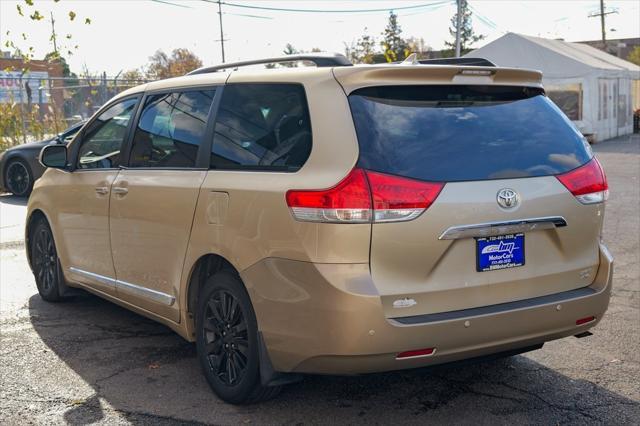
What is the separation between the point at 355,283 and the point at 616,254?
5.85 meters

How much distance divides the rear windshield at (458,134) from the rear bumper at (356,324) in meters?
0.59

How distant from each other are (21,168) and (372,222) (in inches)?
507

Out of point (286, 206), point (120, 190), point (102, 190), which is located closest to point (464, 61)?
point (286, 206)

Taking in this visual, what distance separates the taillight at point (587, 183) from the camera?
4.04 m

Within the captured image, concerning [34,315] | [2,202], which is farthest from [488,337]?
[2,202]

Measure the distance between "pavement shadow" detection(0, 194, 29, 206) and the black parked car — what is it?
0.46ft

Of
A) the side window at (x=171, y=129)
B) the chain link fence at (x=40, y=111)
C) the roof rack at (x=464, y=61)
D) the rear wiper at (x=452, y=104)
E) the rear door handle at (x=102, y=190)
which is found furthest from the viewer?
the chain link fence at (x=40, y=111)

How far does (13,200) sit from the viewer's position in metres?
14.6

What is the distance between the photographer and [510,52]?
98.3 ft

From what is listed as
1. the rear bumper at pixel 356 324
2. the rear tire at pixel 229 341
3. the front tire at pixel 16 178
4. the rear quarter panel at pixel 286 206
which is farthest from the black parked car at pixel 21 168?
the rear bumper at pixel 356 324

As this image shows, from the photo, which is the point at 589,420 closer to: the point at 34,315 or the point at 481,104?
the point at 481,104

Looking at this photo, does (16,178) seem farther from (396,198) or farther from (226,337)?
(396,198)

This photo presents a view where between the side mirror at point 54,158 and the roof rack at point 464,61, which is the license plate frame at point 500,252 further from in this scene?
the side mirror at point 54,158

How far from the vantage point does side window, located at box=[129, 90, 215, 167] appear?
4641 mm
